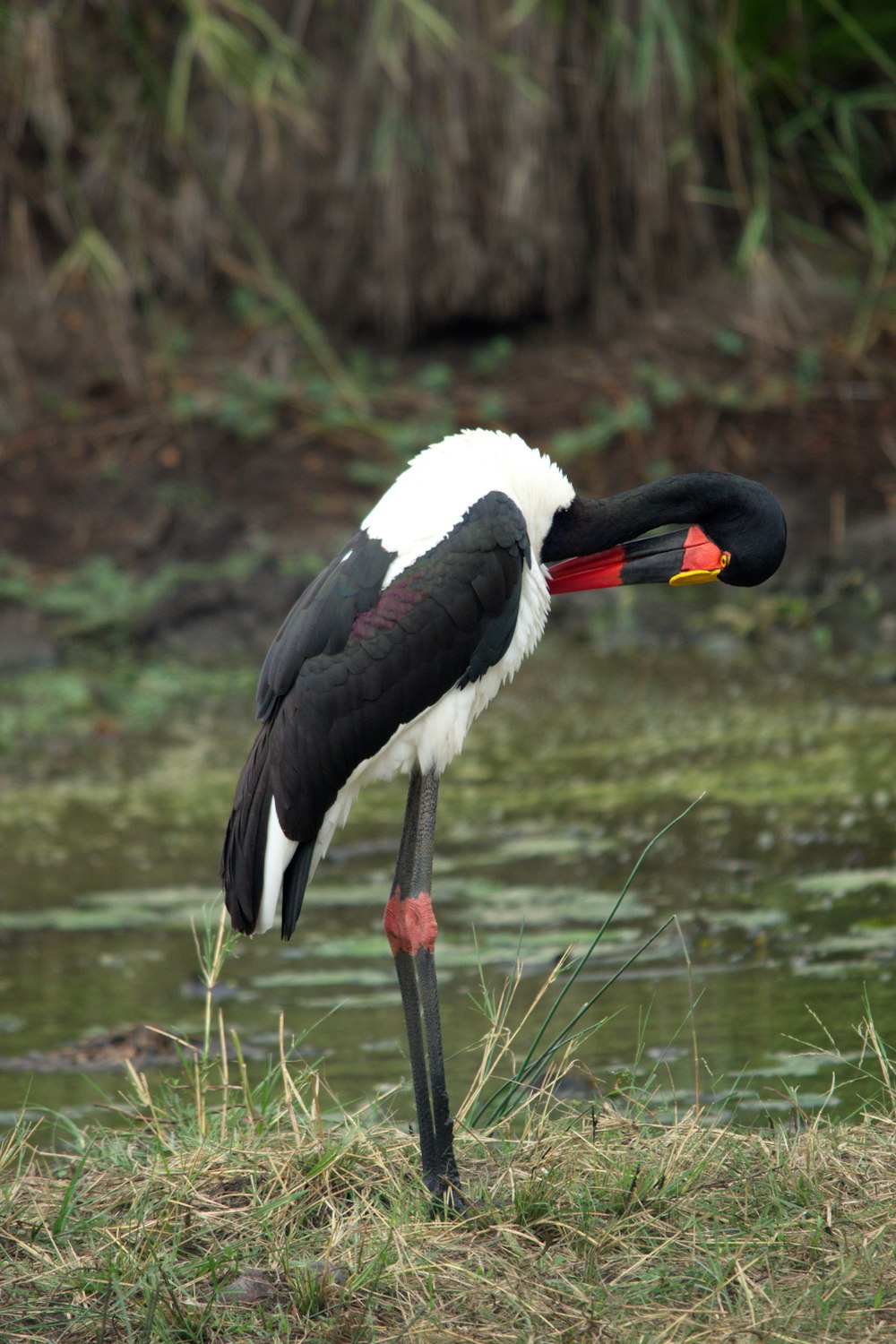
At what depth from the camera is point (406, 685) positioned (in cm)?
268

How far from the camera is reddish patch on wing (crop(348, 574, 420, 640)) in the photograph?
8.70 feet

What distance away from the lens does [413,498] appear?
8.93 ft

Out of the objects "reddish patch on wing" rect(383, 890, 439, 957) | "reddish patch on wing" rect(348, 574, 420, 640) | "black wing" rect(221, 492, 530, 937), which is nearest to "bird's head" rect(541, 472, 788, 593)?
"black wing" rect(221, 492, 530, 937)

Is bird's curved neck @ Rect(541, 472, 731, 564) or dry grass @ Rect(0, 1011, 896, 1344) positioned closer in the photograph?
dry grass @ Rect(0, 1011, 896, 1344)

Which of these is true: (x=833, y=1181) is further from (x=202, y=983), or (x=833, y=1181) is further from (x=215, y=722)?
(x=215, y=722)

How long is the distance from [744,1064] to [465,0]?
20.0 ft

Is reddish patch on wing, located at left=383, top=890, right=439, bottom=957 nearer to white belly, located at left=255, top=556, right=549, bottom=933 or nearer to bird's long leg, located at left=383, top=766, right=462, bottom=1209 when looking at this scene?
bird's long leg, located at left=383, top=766, right=462, bottom=1209

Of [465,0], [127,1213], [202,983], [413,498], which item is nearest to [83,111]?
[465,0]

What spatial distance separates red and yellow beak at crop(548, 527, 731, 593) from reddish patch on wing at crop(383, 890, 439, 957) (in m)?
0.62

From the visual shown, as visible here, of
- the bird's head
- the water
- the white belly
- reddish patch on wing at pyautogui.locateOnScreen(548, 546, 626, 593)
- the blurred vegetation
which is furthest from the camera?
the blurred vegetation

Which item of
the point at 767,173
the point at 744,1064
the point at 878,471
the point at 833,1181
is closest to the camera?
the point at 833,1181

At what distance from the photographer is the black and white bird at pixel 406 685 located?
104 inches

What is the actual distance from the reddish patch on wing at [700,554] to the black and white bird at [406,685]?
0.97 ft

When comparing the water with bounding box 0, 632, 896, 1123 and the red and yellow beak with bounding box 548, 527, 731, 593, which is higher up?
the red and yellow beak with bounding box 548, 527, 731, 593
